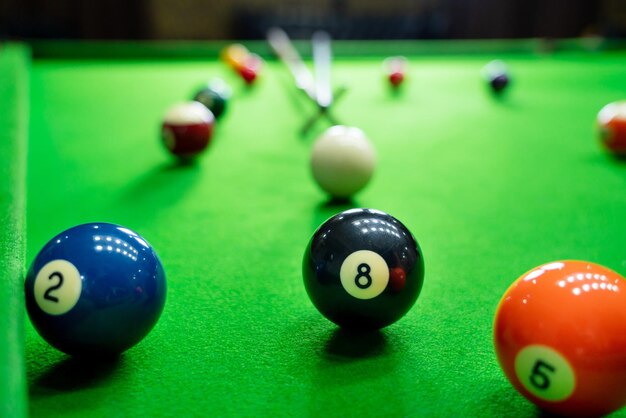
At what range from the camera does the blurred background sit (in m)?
9.70

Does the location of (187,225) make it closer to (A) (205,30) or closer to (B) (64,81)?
(B) (64,81)

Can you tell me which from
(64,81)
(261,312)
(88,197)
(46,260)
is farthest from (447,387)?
(64,81)

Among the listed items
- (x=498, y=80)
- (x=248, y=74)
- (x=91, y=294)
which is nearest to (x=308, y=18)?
(x=248, y=74)

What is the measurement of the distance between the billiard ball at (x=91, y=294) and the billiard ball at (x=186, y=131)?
182 cm

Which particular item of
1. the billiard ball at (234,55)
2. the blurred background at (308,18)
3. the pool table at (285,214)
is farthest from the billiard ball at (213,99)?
the blurred background at (308,18)

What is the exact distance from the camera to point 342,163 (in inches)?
106

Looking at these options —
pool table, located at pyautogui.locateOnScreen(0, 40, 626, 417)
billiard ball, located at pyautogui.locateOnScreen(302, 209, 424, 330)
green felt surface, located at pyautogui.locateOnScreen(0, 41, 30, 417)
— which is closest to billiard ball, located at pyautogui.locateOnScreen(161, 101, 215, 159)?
pool table, located at pyautogui.locateOnScreen(0, 40, 626, 417)

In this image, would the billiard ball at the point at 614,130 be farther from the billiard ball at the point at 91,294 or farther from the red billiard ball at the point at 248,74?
the red billiard ball at the point at 248,74

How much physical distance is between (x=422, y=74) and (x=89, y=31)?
5915 mm

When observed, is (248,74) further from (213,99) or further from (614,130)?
(614,130)

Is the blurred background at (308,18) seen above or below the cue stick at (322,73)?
above

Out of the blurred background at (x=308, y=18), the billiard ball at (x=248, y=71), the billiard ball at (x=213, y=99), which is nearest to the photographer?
the billiard ball at (x=213, y=99)

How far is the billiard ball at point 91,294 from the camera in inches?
58.1

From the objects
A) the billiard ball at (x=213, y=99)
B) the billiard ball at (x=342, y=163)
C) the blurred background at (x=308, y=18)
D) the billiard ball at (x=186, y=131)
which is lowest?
the billiard ball at (x=342, y=163)
